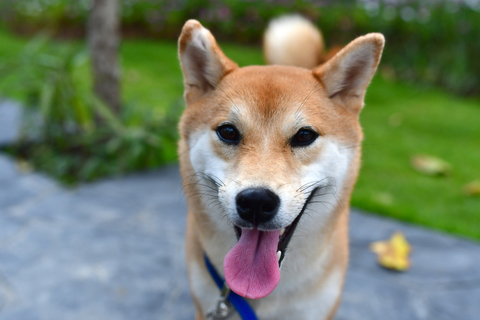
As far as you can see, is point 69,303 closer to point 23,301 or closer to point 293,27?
point 23,301

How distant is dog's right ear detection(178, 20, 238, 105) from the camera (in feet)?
5.93

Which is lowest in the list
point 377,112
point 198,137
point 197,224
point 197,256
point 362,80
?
point 377,112

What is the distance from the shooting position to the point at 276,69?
1914 millimetres

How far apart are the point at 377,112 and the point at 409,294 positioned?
4089mm

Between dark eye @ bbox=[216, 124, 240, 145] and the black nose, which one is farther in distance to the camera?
dark eye @ bbox=[216, 124, 240, 145]

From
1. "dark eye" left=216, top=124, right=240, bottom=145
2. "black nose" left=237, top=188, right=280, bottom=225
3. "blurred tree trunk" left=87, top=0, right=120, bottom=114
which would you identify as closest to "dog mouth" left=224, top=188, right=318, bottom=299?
"black nose" left=237, top=188, right=280, bottom=225

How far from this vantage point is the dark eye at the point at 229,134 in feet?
5.73

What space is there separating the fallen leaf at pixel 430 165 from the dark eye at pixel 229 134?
11.5ft

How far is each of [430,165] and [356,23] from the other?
4401 millimetres

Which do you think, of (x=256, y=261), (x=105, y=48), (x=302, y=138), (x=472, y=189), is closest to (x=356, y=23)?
(x=472, y=189)

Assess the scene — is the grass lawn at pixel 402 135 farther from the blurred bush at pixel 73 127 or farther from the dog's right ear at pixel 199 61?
the dog's right ear at pixel 199 61

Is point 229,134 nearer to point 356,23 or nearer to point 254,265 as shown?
point 254,265

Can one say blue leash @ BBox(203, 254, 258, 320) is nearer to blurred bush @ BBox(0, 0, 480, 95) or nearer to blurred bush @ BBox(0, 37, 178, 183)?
blurred bush @ BBox(0, 37, 178, 183)

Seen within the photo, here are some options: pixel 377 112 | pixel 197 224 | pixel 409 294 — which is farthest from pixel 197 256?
pixel 377 112
